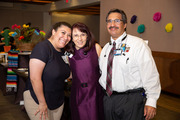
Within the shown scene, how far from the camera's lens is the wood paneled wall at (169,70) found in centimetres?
416

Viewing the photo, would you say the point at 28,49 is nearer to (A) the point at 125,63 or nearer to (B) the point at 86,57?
(B) the point at 86,57

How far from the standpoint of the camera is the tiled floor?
10.4ft

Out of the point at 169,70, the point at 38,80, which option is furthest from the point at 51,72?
the point at 169,70

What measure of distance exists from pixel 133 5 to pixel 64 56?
13.8ft

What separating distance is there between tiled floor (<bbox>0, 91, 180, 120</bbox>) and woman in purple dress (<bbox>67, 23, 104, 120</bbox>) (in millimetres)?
1678

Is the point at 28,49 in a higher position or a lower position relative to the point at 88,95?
higher

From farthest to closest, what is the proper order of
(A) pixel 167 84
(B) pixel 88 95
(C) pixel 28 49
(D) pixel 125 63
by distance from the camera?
(A) pixel 167 84, (C) pixel 28 49, (B) pixel 88 95, (D) pixel 125 63

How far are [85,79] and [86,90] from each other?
0.11 meters

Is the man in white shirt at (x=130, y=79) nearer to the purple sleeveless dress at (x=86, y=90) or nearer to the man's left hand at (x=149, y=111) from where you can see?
the man's left hand at (x=149, y=111)

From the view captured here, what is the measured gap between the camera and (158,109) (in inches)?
140

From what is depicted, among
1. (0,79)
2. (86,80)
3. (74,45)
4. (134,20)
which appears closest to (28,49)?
(0,79)

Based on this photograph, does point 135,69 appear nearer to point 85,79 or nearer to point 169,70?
point 85,79

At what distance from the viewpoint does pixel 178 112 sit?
11.3ft

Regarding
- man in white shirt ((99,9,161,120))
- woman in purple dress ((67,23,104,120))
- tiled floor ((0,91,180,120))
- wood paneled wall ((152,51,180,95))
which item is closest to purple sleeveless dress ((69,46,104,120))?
woman in purple dress ((67,23,104,120))
